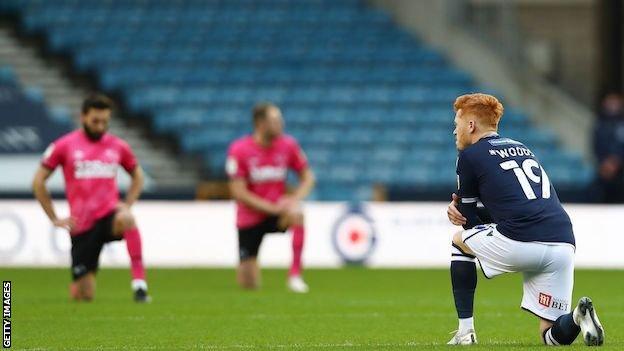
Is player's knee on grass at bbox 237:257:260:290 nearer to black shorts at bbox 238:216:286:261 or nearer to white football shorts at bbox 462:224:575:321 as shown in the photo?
black shorts at bbox 238:216:286:261

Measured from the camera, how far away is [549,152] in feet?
74.2

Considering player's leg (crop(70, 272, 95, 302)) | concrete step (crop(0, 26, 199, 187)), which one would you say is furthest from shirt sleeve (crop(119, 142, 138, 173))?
concrete step (crop(0, 26, 199, 187))

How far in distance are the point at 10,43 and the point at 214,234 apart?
7.22m

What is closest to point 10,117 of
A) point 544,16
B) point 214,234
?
point 214,234

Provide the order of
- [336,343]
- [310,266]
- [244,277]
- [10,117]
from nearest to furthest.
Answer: [336,343]
[244,277]
[310,266]
[10,117]

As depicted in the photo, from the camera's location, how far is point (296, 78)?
23.5 m

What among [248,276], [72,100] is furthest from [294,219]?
[72,100]

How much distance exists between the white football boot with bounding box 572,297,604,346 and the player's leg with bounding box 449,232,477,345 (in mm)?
595

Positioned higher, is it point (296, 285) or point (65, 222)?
point (65, 222)

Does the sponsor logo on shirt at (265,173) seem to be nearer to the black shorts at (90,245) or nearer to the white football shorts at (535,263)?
the black shorts at (90,245)

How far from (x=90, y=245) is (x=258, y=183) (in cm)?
249

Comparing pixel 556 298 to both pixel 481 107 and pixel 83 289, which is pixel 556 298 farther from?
pixel 83 289

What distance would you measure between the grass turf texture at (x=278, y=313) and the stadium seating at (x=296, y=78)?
5650 mm

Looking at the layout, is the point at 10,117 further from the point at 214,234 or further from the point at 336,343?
the point at 336,343
